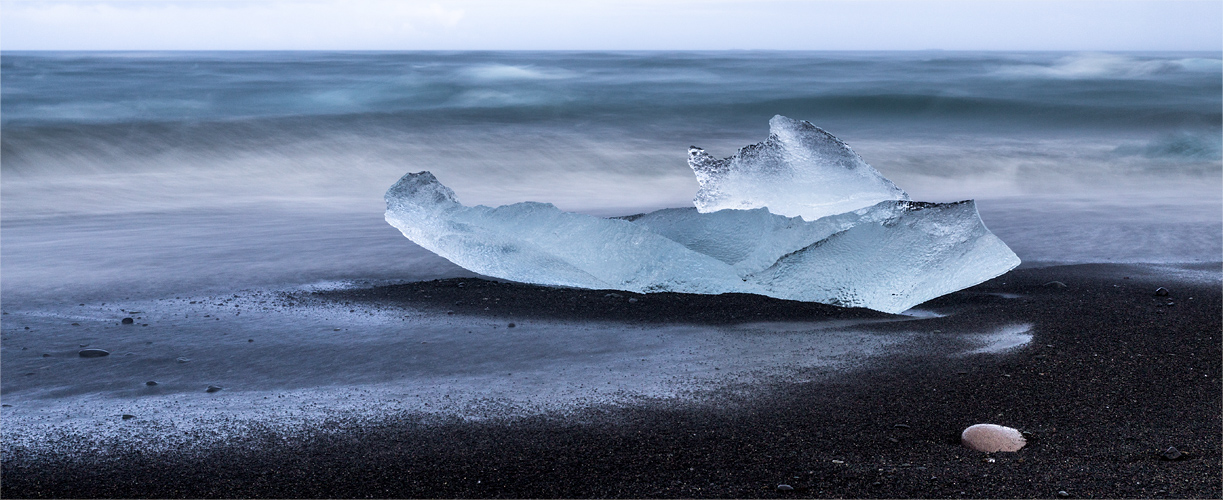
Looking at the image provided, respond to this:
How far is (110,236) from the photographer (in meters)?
5.94

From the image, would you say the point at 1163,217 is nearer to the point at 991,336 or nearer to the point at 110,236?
the point at 991,336

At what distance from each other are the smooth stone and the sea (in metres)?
0.68

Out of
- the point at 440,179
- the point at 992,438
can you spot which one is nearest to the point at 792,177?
the point at 992,438

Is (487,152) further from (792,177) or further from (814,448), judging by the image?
Answer: (814,448)

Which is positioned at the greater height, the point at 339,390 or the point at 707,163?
the point at 707,163

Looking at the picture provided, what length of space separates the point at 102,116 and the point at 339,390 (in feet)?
37.4

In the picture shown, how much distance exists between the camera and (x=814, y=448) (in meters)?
2.34

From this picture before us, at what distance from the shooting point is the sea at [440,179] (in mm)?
2965

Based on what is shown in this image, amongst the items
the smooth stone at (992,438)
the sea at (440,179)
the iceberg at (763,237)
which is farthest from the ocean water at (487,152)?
the smooth stone at (992,438)

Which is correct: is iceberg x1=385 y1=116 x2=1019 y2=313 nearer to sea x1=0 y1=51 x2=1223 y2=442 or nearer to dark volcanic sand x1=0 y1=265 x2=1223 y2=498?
sea x1=0 y1=51 x2=1223 y2=442

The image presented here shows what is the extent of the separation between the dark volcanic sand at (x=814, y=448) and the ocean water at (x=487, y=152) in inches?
84.2

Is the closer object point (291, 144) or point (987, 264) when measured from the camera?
point (987, 264)

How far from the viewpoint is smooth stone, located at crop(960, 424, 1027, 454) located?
2281 millimetres

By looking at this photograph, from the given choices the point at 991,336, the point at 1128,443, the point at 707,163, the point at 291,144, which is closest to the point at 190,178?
the point at 291,144
